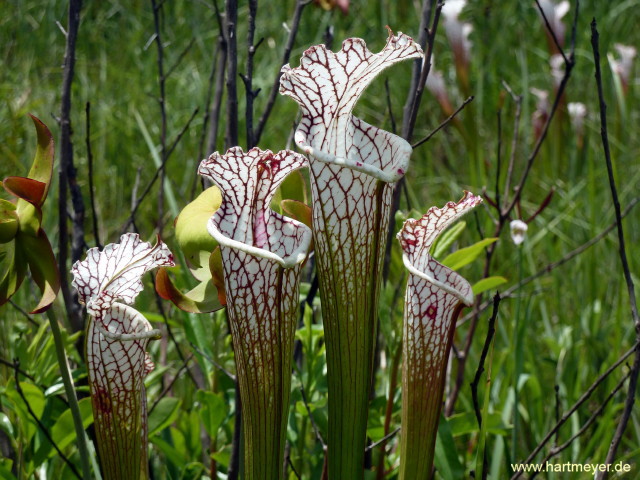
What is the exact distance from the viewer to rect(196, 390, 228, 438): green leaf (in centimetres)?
123

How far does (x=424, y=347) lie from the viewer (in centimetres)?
88

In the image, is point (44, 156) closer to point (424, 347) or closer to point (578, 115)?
point (424, 347)

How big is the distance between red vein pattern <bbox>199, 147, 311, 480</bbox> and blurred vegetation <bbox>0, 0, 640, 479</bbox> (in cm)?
41

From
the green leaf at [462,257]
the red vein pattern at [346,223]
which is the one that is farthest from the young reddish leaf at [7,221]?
the green leaf at [462,257]

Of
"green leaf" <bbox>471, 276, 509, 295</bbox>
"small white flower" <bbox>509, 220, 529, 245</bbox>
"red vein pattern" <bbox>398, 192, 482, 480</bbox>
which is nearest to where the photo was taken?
"red vein pattern" <bbox>398, 192, 482, 480</bbox>

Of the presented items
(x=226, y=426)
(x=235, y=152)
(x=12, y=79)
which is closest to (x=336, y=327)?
(x=235, y=152)

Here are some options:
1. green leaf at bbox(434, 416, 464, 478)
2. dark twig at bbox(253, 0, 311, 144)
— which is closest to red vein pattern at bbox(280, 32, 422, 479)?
green leaf at bbox(434, 416, 464, 478)

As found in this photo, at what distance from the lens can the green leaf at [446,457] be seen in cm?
117

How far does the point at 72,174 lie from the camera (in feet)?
4.69

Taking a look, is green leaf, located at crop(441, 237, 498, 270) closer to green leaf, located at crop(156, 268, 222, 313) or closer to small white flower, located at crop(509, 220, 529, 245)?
small white flower, located at crop(509, 220, 529, 245)

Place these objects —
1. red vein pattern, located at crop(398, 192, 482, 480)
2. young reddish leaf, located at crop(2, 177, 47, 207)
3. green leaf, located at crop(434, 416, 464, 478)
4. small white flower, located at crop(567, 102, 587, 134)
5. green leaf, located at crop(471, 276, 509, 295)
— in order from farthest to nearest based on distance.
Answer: small white flower, located at crop(567, 102, 587, 134) → green leaf, located at crop(471, 276, 509, 295) → green leaf, located at crop(434, 416, 464, 478) → red vein pattern, located at crop(398, 192, 482, 480) → young reddish leaf, located at crop(2, 177, 47, 207)

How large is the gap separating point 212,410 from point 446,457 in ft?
1.31

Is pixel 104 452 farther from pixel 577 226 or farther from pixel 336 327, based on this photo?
pixel 577 226

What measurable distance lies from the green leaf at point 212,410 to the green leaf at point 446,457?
37cm
